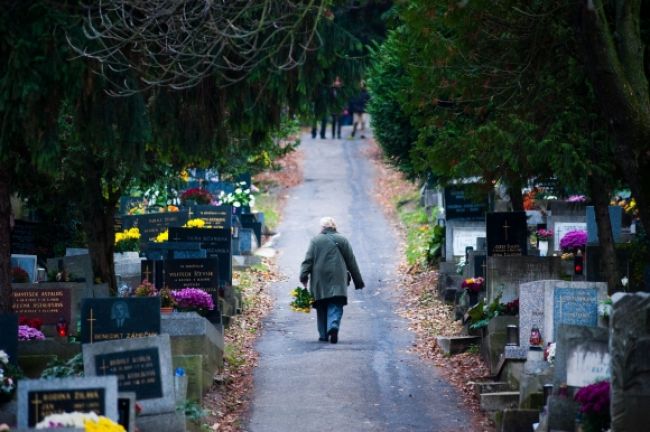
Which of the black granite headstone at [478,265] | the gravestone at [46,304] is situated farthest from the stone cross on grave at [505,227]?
the gravestone at [46,304]

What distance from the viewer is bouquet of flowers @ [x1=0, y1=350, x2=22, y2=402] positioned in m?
12.3

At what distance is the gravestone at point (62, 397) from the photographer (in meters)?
10.8

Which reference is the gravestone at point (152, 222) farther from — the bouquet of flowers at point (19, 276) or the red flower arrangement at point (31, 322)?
the red flower arrangement at point (31, 322)

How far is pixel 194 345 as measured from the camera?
50.1 feet

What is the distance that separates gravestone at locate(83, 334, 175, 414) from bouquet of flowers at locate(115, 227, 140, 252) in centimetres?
1187

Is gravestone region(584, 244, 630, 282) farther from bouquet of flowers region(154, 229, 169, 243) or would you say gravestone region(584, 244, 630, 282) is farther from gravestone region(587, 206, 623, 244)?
bouquet of flowers region(154, 229, 169, 243)

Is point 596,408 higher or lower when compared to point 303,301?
lower

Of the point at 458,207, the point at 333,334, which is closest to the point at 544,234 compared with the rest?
the point at 458,207

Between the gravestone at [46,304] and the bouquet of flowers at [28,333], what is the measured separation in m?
1.12

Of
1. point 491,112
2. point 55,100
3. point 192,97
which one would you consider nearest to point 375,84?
point 491,112

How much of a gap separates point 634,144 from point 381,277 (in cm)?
1424

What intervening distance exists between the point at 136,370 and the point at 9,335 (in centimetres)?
198

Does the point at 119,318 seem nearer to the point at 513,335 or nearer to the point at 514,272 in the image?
the point at 513,335

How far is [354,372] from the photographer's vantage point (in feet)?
54.6
